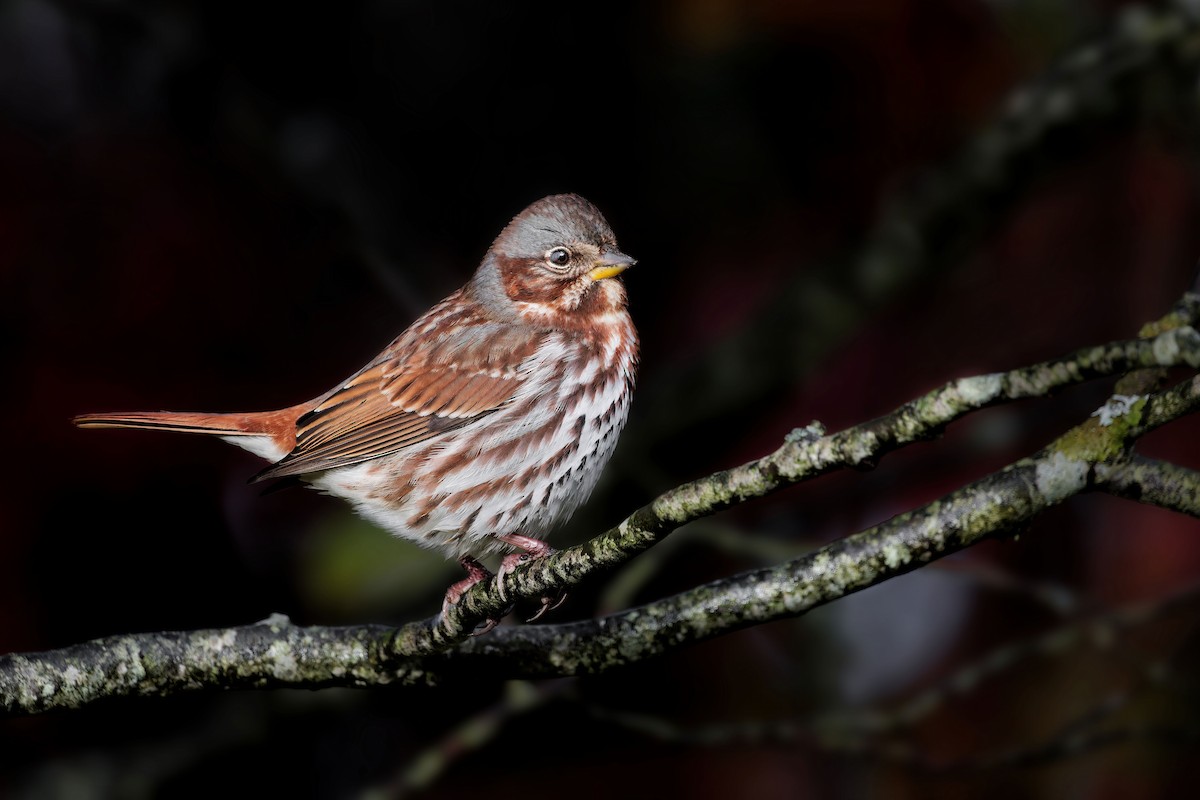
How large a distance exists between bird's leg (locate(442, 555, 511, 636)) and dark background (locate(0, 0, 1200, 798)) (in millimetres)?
642

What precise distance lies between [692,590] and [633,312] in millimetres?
2559

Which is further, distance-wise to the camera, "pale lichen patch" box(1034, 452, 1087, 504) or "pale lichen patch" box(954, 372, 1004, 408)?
"pale lichen patch" box(1034, 452, 1087, 504)

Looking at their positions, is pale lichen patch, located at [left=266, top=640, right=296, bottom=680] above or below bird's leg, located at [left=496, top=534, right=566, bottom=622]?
below

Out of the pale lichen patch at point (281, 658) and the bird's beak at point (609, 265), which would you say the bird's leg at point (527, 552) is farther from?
the bird's beak at point (609, 265)

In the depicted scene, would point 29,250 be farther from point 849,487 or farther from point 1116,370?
point 1116,370

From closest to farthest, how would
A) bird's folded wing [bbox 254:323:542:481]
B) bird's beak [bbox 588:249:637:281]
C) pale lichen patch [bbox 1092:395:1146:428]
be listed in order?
pale lichen patch [bbox 1092:395:1146:428] < bird's beak [bbox 588:249:637:281] < bird's folded wing [bbox 254:323:542:481]

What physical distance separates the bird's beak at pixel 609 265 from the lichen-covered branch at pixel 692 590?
1.08m

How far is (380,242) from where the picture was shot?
16.7 ft

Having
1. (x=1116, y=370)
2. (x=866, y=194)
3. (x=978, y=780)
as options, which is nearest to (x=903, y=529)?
(x=1116, y=370)

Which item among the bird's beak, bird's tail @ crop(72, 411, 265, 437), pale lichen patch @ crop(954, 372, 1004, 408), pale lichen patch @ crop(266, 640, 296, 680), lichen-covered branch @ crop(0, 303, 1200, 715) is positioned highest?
the bird's beak

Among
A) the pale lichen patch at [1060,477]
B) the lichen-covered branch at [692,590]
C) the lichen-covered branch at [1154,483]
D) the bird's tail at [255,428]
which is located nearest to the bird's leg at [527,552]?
the lichen-covered branch at [692,590]

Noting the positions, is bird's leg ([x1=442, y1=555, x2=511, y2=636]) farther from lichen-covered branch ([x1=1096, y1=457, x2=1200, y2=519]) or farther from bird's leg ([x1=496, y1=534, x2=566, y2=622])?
lichen-covered branch ([x1=1096, y1=457, x2=1200, y2=519])

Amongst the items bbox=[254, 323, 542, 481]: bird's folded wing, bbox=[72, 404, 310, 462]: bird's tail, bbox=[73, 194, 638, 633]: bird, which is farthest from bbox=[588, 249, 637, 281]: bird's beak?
bbox=[72, 404, 310, 462]: bird's tail

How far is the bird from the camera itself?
365 centimetres
